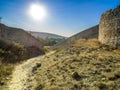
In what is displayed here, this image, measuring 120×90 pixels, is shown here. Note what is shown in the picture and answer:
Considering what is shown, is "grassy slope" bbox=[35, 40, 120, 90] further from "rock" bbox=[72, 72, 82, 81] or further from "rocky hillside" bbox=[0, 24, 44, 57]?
"rocky hillside" bbox=[0, 24, 44, 57]

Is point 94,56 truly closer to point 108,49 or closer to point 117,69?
point 108,49

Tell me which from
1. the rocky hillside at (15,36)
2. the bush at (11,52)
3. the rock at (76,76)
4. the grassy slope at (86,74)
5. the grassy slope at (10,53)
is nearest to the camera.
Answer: the grassy slope at (86,74)

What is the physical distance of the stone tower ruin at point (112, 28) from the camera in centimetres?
1405

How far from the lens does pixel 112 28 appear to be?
14.7m

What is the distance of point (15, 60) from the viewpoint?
21000 mm

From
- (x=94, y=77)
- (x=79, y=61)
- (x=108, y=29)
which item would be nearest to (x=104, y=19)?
(x=108, y=29)

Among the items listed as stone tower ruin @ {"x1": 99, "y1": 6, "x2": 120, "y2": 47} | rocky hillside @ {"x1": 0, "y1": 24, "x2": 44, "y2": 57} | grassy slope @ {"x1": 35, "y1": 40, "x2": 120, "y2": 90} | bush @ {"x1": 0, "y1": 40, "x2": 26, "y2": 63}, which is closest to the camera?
grassy slope @ {"x1": 35, "y1": 40, "x2": 120, "y2": 90}

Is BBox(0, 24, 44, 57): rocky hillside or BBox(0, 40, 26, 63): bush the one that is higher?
→ BBox(0, 24, 44, 57): rocky hillside

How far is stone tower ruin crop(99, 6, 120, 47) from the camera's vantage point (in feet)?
46.1

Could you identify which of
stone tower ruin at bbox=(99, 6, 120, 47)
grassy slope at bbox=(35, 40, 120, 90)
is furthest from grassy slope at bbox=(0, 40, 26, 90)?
stone tower ruin at bbox=(99, 6, 120, 47)

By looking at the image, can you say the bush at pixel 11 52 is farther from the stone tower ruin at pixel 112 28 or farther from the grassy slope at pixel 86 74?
the stone tower ruin at pixel 112 28

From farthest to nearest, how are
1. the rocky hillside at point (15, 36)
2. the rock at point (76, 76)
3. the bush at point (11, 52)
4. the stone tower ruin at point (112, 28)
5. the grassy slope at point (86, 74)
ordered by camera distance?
1. the rocky hillside at point (15, 36)
2. the bush at point (11, 52)
3. the stone tower ruin at point (112, 28)
4. the rock at point (76, 76)
5. the grassy slope at point (86, 74)

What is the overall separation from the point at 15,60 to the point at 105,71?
13.5 meters

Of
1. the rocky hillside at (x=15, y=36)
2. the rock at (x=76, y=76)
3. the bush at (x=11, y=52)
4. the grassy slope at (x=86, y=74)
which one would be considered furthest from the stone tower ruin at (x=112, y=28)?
the rocky hillside at (x=15, y=36)
